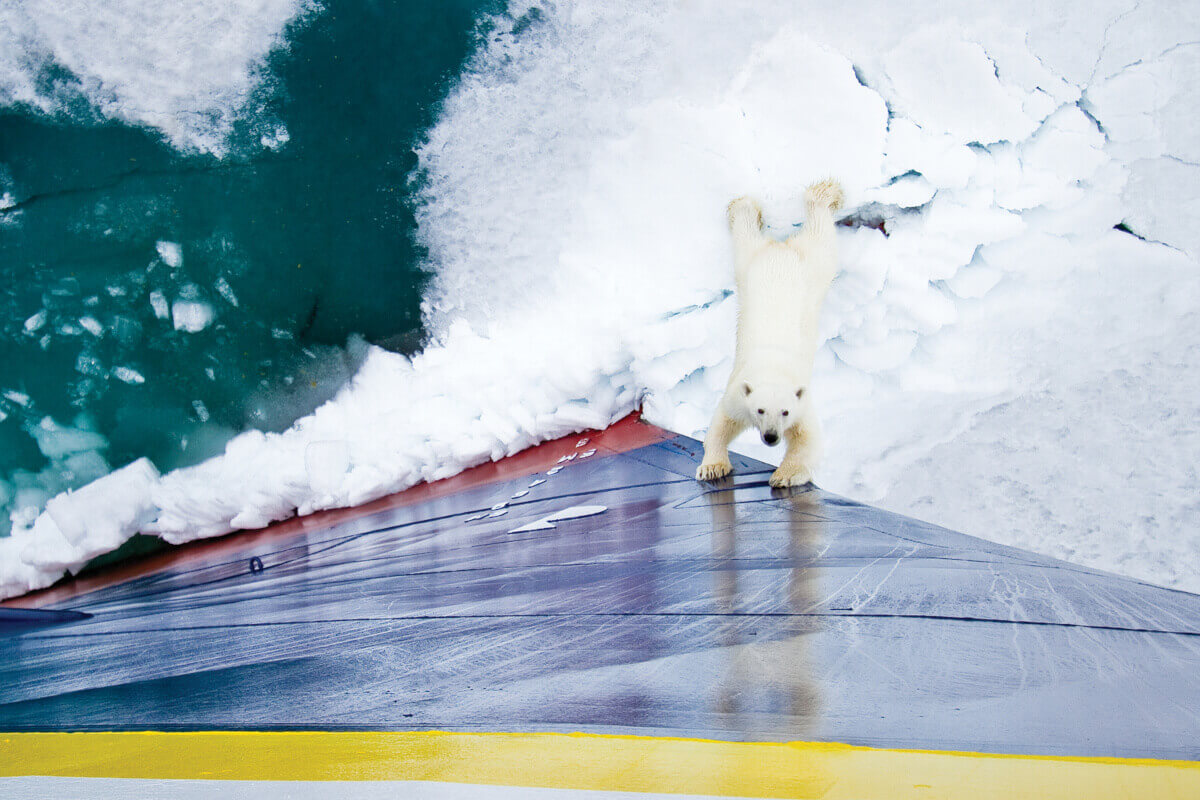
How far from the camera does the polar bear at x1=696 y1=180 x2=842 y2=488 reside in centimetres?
158

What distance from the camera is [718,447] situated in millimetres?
1693

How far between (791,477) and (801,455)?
2.3 inches

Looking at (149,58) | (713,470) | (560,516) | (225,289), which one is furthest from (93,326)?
(713,470)

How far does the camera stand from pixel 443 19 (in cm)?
190

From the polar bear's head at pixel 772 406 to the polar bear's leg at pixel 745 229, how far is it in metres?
0.40

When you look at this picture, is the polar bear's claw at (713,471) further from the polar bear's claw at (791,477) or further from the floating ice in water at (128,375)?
the floating ice in water at (128,375)

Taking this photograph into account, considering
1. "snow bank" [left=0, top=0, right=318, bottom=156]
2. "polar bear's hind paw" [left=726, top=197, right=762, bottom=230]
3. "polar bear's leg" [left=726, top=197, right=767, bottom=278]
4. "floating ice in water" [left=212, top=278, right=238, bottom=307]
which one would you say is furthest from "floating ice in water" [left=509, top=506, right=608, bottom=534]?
"snow bank" [left=0, top=0, right=318, bottom=156]

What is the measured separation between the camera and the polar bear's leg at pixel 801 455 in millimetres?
1621

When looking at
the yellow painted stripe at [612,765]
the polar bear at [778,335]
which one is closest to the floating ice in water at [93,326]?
the yellow painted stripe at [612,765]

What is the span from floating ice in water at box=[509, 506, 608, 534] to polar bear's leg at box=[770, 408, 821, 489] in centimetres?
41

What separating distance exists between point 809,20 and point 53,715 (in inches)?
86.3

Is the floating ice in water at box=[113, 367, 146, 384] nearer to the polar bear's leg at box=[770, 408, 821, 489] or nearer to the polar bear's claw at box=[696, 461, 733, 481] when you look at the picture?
the polar bear's claw at box=[696, 461, 733, 481]

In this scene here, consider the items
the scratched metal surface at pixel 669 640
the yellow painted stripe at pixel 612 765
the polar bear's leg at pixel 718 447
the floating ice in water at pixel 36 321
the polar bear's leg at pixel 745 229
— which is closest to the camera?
the yellow painted stripe at pixel 612 765

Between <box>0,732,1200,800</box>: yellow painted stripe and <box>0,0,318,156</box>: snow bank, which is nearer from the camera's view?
<box>0,732,1200,800</box>: yellow painted stripe
